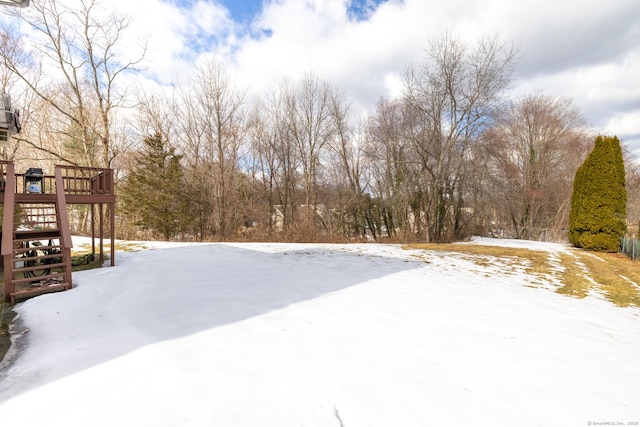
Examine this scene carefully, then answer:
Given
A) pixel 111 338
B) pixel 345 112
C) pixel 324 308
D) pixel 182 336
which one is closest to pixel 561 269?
pixel 324 308

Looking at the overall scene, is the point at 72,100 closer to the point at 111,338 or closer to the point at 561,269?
the point at 111,338

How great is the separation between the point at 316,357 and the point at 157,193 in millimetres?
15245

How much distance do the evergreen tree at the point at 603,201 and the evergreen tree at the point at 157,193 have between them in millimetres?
19145

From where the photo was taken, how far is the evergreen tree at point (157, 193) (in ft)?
47.9

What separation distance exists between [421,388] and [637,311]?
437 cm

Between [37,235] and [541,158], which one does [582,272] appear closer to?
[37,235]

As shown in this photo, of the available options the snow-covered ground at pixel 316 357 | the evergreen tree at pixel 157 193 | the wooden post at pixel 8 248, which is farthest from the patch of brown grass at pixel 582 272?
the evergreen tree at pixel 157 193

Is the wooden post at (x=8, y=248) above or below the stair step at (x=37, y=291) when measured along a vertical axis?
above

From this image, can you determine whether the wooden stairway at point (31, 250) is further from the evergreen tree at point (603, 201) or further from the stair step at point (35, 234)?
the evergreen tree at point (603, 201)

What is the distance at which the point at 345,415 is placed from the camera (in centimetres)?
178

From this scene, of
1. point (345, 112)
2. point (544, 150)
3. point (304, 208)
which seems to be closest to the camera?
point (304, 208)

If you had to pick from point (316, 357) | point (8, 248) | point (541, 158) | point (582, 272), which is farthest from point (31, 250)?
point (541, 158)

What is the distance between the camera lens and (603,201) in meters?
10.3

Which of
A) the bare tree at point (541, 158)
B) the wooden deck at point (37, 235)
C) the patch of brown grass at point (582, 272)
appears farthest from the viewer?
the bare tree at point (541, 158)
